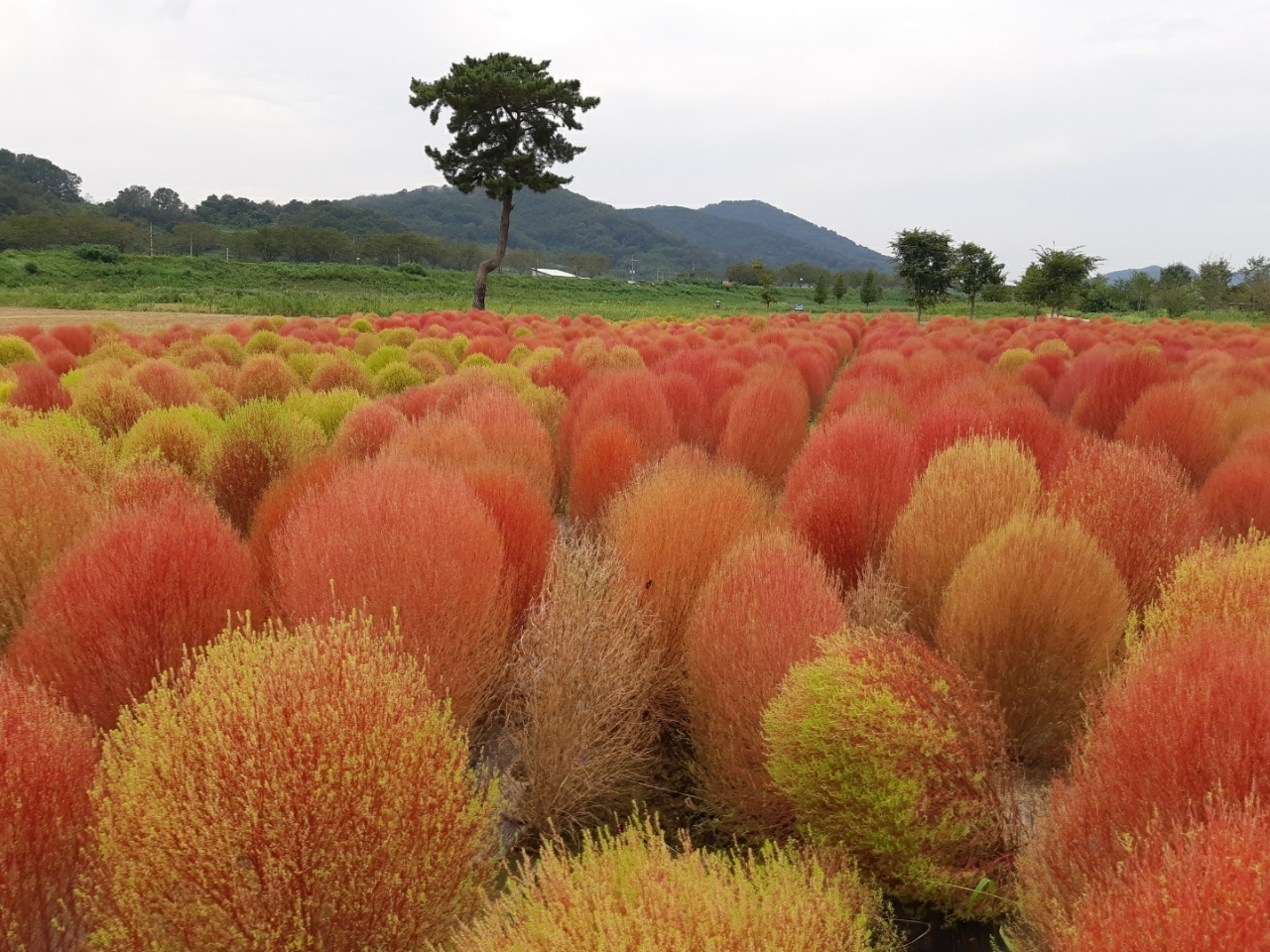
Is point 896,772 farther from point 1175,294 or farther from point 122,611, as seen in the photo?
point 1175,294

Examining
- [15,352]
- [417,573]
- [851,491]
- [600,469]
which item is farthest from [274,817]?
[15,352]

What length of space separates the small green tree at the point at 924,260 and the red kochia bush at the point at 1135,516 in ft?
103

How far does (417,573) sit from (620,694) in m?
1.02

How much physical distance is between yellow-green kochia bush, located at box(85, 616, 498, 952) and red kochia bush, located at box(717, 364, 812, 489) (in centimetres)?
550

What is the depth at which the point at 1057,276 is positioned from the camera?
106 ft

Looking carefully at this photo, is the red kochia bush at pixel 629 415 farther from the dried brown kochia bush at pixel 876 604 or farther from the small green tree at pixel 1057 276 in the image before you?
the small green tree at pixel 1057 276

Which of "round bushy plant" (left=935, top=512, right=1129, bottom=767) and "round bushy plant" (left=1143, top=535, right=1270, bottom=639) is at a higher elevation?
"round bushy plant" (left=1143, top=535, right=1270, bottom=639)

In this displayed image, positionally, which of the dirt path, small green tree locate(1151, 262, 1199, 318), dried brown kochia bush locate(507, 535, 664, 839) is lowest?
dried brown kochia bush locate(507, 535, 664, 839)

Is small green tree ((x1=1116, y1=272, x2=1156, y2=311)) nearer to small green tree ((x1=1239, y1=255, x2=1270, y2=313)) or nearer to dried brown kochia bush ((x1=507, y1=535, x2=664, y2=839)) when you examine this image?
small green tree ((x1=1239, y1=255, x2=1270, y2=313))

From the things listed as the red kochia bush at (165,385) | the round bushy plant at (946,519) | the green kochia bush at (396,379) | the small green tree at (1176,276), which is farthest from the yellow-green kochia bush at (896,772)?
the small green tree at (1176,276)

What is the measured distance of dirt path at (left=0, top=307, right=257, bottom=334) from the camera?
2038 cm

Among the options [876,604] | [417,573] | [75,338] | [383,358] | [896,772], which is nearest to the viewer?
[896,772]

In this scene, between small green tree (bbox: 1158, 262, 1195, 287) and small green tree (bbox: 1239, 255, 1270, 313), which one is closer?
small green tree (bbox: 1239, 255, 1270, 313)

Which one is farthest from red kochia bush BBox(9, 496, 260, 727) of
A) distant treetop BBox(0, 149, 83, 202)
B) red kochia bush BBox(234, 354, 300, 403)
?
distant treetop BBox(0, 149, 83, 202)
